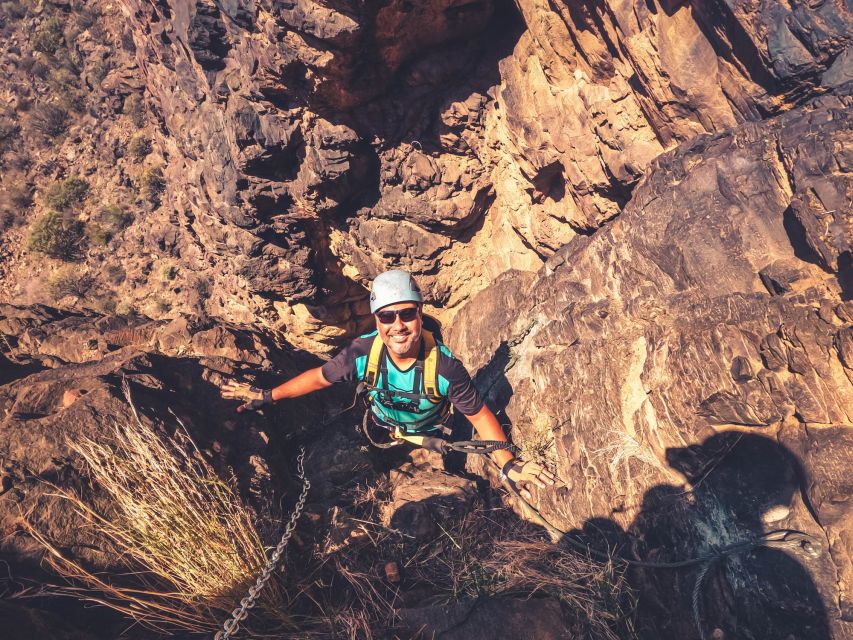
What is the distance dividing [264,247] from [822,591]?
25.8 feet

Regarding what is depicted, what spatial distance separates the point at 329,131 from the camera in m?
6.50

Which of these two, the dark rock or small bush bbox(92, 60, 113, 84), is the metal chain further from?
small bush bbox(92, 60, 113, 84)

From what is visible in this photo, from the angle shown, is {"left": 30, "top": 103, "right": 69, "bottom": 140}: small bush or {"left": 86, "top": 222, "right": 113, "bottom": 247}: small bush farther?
{"left": 30, "top": 103, "right": 69, "bottom": 140}: small bush

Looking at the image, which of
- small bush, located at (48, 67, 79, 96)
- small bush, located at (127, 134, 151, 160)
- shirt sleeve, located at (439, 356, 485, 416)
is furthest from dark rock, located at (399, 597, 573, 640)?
small bush, located at (48, 67, 79, 96)

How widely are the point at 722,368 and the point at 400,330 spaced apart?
254 centimetres

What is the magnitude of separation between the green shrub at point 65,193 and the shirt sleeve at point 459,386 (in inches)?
573

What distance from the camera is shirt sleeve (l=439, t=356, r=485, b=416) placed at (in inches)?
159

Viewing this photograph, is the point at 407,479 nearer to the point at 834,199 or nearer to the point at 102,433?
the point at 102,433

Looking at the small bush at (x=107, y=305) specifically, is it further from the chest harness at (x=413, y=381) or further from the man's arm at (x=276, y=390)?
the chest harness at (x=413, y=381)

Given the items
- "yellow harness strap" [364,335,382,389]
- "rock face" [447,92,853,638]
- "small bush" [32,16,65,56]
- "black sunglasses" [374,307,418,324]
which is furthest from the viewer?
"small bush" [32,16,65,56]

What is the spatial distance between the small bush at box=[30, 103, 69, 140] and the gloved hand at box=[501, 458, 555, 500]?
17.2 metres

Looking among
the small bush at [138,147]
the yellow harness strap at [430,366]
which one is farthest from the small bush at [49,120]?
the yellow harness strap at [430,366]

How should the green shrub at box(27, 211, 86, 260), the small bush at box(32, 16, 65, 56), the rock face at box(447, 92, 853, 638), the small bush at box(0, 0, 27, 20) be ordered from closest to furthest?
1. the rock face at box(447, 92, 853, 638)
2. the green shrub at box(27, 211, 86, 260)
3. the small bush at box(32, 16, 65, 56)
4. the small bush at box(0, 0, 27, 20)

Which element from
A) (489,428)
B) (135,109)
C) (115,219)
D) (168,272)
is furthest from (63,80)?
(489,428)
